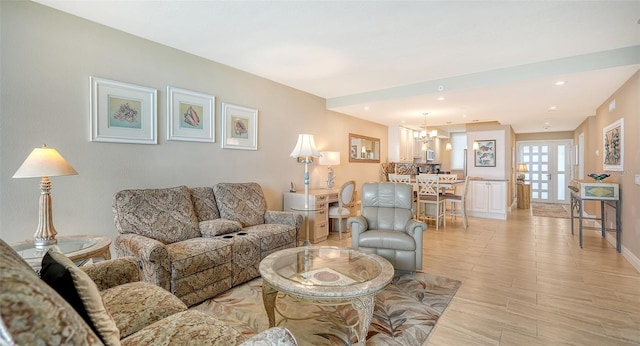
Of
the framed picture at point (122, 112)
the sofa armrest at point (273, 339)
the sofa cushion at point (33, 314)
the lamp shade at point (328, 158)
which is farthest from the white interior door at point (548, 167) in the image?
the sofa cushion at point (33, 314)

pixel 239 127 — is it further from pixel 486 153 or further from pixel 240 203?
pixel 486 153

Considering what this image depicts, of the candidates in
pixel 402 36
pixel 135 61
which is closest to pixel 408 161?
pixel 402 36

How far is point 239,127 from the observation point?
408cm

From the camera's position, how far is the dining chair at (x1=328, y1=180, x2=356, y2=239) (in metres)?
4.68

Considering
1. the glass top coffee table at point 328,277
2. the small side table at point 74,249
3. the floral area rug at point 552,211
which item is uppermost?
the small side table at point 74,249

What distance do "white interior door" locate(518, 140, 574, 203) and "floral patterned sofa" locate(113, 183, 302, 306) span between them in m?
9.41

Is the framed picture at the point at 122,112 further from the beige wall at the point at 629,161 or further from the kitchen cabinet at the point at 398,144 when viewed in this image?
the kitchen cabinet at the point at 398,144

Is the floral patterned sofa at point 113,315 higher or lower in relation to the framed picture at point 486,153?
lower

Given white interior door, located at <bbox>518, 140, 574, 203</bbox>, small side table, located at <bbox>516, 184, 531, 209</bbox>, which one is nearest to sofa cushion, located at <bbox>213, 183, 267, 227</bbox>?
small side table, located at <bbox>516, 184, 531, 209</bbox>

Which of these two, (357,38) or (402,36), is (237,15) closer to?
(357,38)

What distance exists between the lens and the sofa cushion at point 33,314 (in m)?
0.60

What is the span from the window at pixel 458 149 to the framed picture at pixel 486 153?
9.94 feet

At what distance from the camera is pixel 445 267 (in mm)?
3475

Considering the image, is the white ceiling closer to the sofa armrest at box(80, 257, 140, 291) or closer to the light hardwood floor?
the sofa armrest at box(80, 257, 140, 291)
